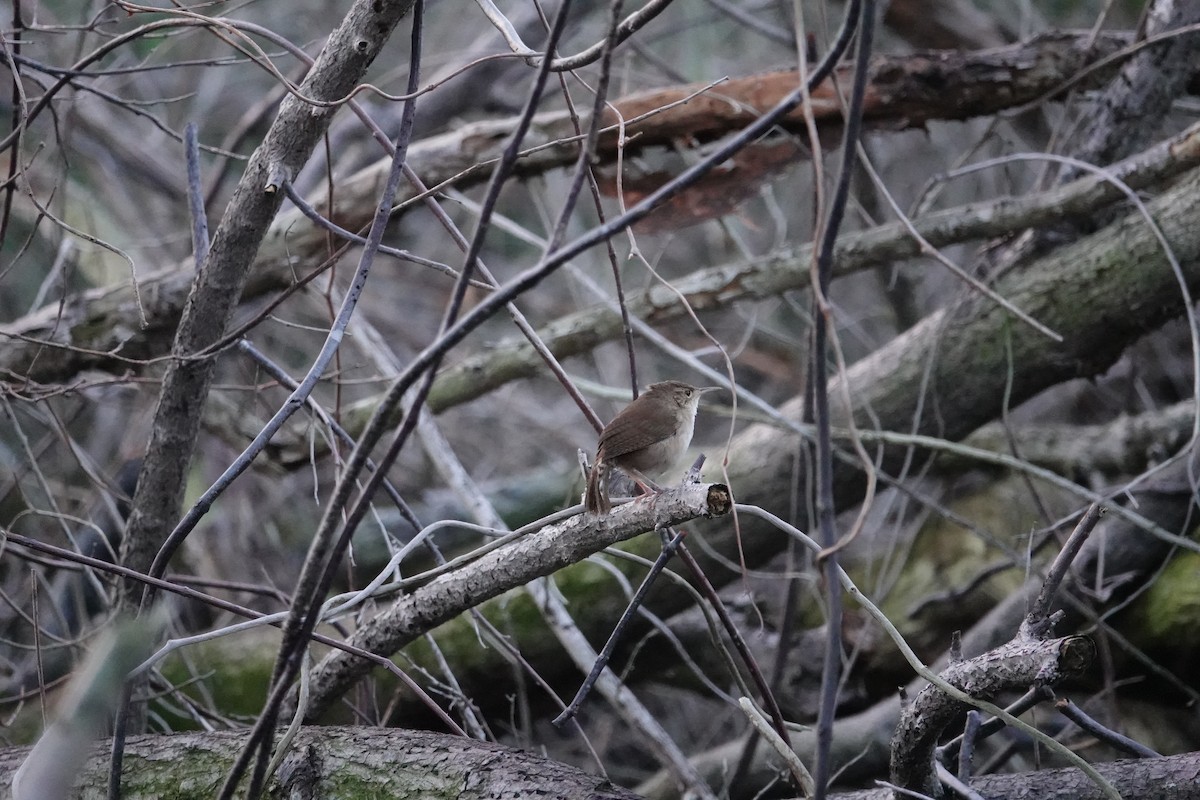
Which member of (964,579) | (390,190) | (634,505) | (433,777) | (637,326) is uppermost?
(390,190)

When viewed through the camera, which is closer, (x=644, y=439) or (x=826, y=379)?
(x=826, y=379)

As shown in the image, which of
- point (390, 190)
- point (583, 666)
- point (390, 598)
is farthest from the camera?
point (390, 598)

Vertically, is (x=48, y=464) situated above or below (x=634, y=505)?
above

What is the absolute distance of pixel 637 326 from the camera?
13.0ft

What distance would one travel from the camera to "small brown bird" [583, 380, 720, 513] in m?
2.28

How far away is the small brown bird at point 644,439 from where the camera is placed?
7.47 feet

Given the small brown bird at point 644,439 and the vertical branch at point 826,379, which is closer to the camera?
the vertical branch at point 826,379

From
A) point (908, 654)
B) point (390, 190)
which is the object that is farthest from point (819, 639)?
point (390, 190)

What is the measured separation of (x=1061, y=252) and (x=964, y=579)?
1.66 metres

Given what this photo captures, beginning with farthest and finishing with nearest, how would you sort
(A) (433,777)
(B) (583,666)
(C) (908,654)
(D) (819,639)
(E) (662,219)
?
(D) (819,639)
(E) (662,219)
(B) (583,666)
(A) (433,777)
(C) (908,654)

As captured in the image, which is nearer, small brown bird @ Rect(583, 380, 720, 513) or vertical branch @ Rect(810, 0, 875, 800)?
vertical branch @ Rect(810, 0, 875, 800)

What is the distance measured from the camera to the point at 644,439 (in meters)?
2.28

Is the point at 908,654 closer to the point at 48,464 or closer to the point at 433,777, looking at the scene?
the point at 433,777

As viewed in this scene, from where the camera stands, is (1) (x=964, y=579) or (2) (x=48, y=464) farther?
(2) (x=48, y=464)
